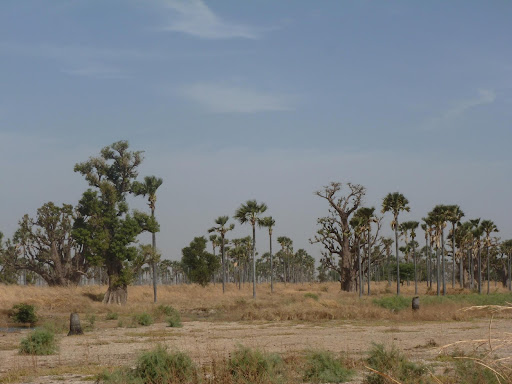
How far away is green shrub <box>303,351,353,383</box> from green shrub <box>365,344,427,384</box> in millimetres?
724

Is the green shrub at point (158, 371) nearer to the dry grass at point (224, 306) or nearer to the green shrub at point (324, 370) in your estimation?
the green shrub at point (324, 370)

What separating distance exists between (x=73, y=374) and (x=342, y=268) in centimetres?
6171

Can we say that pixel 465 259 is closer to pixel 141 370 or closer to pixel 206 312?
pixel 206 312

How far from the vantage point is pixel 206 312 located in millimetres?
51969

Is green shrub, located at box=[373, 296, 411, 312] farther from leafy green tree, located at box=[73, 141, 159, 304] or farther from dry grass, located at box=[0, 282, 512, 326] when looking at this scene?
leafy green tree, located at box=[73, 141, 159, 304]

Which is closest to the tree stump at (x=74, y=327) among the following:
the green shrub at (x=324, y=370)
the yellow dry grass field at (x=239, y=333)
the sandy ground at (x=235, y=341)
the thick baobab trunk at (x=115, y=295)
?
the yellow dry grass field at (x=239, y=333)


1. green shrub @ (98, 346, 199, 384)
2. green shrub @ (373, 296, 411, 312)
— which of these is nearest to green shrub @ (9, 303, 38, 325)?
green shrub @ (373, 296, 411, 312)

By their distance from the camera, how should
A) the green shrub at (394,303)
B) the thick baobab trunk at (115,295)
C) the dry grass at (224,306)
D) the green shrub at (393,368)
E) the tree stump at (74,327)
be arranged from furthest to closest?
the thick baobab trunk at (115,295), the green shrub at (394,303), the dry grass at (224,306), the tree stump at (74,327), the green shrub at (393,368)

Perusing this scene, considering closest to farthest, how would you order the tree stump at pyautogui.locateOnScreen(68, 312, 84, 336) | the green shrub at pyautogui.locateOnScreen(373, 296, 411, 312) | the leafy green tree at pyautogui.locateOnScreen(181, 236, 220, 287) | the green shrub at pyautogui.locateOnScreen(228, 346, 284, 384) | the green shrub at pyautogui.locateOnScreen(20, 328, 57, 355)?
the green shrub at pyautogui.locateOnScreen(228, 346, 284, 384) → the green shrub at pyautogui.locateOnScreen(20, 328, 57, 355) → the tree stump at pyautogui.locateOnScreen(68, 312, 84, 336) → the green shrub at pyautogui.locateOnScreen(373, 296, 411, 312) → the leafy green tree at pyautogui.locateOnScreen(181, 236, 220, 287)

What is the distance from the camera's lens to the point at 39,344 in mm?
22406

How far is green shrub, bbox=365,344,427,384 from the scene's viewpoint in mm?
13234

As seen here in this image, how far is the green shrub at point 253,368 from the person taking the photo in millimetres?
12672

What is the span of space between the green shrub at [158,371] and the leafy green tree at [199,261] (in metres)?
72.3

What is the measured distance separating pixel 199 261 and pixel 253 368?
75.3 metres
